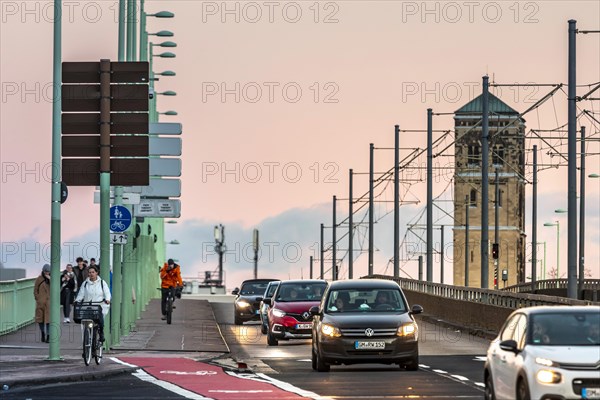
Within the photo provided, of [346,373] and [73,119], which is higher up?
[73,119]

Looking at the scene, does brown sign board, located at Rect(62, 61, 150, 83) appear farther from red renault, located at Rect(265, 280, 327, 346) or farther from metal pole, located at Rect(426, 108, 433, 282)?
metal pole, located at Rect(426, 108, 433, 282)

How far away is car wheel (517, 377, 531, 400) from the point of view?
18.0 metres

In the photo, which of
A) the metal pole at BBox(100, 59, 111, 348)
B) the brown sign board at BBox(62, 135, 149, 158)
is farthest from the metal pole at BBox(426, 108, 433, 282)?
the metal pole at BBox(100, 59, 111, 348)

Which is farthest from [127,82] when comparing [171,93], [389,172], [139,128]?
[389,172]

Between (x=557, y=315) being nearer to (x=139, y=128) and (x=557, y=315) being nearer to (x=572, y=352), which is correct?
(x=572, y=352)

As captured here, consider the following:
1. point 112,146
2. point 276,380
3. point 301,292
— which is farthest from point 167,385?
point 301,292

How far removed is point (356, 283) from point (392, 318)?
70.6 inches

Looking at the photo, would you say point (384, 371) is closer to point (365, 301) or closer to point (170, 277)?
point (365, 301)

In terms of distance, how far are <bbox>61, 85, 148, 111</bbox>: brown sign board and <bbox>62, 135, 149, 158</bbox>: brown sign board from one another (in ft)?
1.85

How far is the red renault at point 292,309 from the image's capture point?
4250 centimetres

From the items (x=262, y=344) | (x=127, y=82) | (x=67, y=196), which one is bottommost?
(x=262, y=344)

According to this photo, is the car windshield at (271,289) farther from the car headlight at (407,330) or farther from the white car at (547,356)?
the white car at (547,356)

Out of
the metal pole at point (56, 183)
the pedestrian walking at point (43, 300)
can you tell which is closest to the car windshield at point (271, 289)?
the pedestrian walking at point (43, 300)

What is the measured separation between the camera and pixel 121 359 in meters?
33.6
